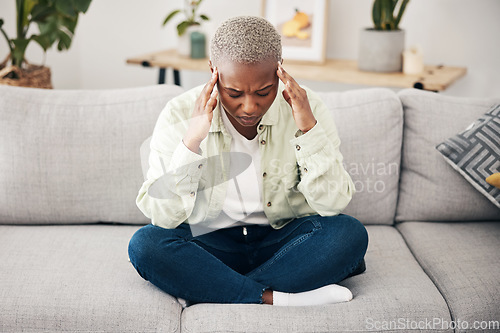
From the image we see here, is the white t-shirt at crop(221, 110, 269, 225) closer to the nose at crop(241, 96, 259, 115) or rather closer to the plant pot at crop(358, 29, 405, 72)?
the nose at crop(241, 96, 259, 115)

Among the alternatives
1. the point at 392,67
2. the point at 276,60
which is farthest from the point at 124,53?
the point at 276,60

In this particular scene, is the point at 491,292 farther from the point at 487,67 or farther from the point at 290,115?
the point at 487,67

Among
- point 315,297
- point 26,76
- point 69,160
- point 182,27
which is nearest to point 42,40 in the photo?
point 26,76

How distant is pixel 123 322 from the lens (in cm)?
130

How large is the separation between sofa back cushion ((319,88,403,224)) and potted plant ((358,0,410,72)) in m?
0.73

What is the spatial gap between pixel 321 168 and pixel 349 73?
47.2 inches

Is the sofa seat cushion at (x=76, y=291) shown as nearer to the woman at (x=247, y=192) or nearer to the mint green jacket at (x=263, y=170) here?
the woman at (x=247, y=192)

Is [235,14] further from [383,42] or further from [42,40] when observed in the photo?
[42,40]

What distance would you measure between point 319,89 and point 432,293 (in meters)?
1.81

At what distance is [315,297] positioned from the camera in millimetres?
1369

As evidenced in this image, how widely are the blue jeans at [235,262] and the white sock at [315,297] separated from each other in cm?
2

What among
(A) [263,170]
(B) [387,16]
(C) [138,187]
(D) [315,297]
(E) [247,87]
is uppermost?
(B) [387,16]

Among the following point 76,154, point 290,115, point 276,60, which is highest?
point 276,60

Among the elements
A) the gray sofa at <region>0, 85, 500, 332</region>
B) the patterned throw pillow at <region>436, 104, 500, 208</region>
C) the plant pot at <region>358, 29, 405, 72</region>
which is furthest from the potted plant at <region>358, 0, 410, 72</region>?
the patterned throw pillow at <region>436, 104, 500, 208</region>
